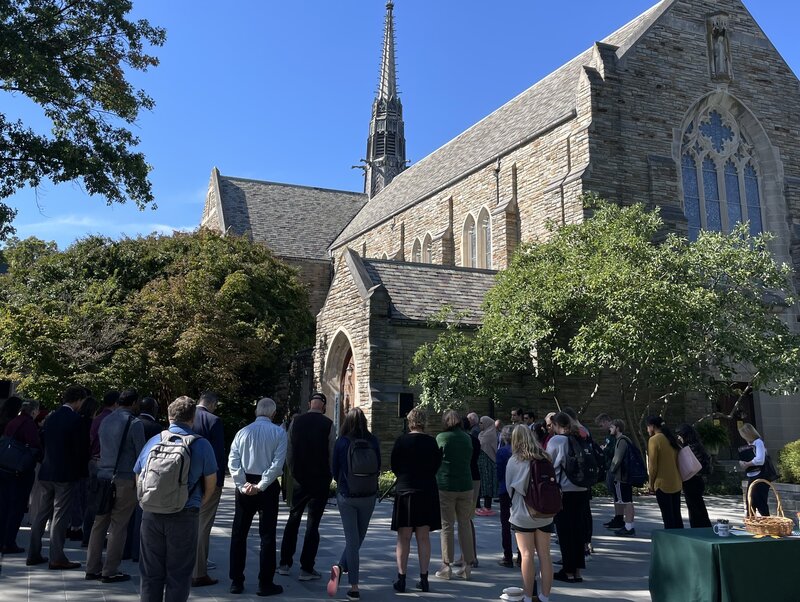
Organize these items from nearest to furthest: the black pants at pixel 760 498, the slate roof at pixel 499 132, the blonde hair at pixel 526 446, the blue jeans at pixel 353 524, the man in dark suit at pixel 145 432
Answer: the blonde hair at pixel 526 446, the blue jeans at pixel 353 524, the man in dark suit at pixel 145 432, the black pants at pixel 760 498, the slate roof at pixel 499 132

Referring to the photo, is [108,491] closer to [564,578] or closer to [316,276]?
[564,578]

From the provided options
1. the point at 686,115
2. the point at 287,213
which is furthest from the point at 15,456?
the point at 287,213

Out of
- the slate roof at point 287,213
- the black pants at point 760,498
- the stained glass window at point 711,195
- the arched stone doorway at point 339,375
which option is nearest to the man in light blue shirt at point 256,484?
the black pants at point 760,498

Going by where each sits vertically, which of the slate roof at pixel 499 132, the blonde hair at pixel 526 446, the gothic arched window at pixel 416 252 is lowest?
the blonde hair at pixel 526 446

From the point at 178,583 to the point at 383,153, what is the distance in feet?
184

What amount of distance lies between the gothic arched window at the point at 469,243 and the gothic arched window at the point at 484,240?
17.0 inches

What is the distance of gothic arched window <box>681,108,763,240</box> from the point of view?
73.7 ft

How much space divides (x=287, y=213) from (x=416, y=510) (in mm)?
37926

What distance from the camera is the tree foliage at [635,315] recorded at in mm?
14867

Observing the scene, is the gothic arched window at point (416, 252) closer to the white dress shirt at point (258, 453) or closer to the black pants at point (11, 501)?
the black pants at point (11, 501)

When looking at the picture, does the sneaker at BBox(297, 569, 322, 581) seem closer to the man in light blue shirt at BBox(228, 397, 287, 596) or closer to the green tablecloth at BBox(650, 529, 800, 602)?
the man in light blue shirt at BBox(228, 397, 287, 596)

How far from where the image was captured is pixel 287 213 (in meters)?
Answer: 43.5

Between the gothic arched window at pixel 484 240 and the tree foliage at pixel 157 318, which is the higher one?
the gothic arched window at pixel 484 240

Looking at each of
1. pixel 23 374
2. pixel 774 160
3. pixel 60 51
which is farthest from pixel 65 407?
pixel 774 160
